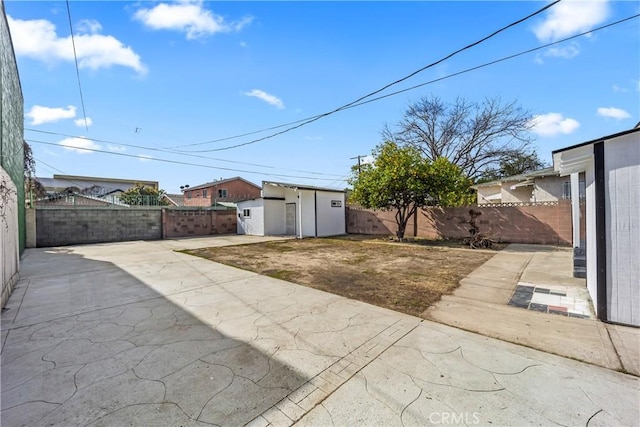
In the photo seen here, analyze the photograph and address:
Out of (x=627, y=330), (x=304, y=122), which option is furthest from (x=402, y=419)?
(x=304, y=122)

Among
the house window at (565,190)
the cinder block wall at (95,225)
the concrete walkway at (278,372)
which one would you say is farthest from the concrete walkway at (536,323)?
the cinder block wall at (95,225)

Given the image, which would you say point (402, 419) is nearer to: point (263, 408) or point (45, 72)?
point (263, 408)

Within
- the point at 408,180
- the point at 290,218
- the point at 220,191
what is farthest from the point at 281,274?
the point at 220,191

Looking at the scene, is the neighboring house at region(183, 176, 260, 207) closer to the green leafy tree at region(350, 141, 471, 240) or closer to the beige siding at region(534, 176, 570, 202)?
the green leafy tree at region(350, 141, 471, 240)

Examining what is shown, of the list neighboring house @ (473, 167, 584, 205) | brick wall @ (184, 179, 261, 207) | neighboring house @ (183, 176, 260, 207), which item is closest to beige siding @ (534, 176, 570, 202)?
neighboring house @ (473, 167, 584, 205)

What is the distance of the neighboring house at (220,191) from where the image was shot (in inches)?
1076

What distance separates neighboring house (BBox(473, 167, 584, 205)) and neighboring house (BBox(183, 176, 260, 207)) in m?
20.8

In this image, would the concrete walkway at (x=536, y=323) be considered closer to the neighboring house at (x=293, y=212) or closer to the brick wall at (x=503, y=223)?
the brick wall at (x=503, y=223)

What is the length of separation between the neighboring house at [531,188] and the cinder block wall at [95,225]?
17.9m

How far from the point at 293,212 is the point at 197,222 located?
5.63 m

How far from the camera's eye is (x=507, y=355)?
7.92ft

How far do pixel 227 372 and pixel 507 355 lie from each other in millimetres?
2458

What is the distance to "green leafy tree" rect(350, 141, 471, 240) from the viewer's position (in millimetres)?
10164
